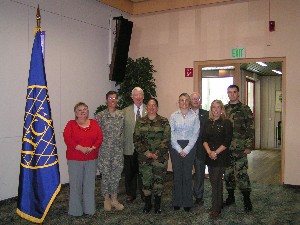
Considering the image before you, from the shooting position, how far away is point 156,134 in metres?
3.75

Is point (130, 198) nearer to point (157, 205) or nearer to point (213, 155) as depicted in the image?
point (157, 205)

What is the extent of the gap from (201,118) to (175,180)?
2.76 ft

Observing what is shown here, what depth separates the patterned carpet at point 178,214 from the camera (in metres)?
3.57

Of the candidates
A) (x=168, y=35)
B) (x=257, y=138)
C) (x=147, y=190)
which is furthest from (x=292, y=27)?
(x=257, y=138)

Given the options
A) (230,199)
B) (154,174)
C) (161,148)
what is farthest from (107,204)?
(230,199)

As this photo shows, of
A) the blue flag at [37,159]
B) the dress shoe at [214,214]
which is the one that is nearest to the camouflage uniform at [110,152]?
the blue flag at [37,159]

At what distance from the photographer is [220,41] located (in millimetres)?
5809

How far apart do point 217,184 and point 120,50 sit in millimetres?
3284

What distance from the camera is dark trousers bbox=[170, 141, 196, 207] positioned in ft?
12.5

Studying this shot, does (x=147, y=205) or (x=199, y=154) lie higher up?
(x=199, y=154)

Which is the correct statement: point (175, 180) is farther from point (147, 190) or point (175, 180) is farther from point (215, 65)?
point (215, 65)

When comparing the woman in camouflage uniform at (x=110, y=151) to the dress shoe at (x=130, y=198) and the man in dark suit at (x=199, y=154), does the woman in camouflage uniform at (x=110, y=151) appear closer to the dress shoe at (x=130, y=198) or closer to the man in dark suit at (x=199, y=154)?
the dress shoe at (x=130, y=198)

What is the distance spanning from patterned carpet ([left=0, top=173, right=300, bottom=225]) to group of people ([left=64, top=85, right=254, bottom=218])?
0.11 m

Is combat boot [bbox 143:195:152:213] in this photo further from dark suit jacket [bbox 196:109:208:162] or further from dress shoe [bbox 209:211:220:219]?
dark suit jacket [bbox 196:109:208:162]
